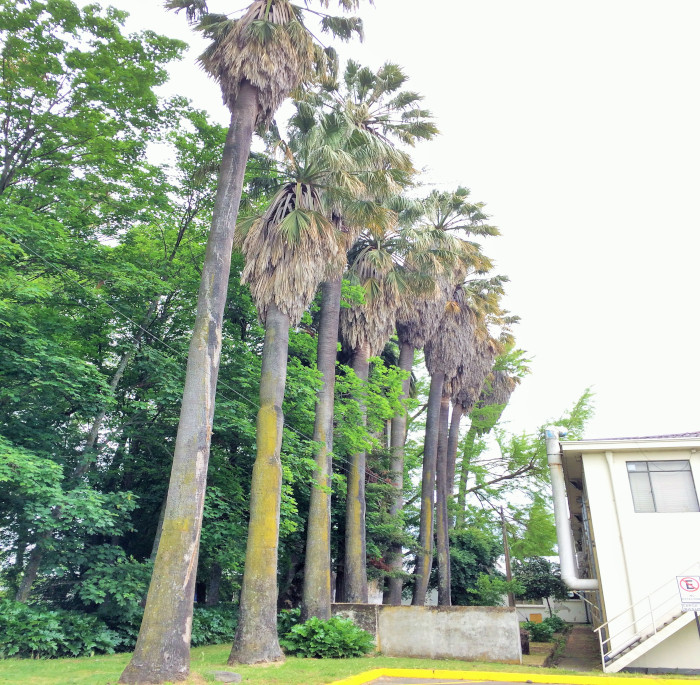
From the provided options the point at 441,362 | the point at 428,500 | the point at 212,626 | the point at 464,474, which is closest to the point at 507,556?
the point at 464,474

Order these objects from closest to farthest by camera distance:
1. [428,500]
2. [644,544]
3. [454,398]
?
1. [644,544]
2. [428,500]
3. [454,398]

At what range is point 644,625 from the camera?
1445cm

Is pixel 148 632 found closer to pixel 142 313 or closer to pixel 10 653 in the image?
pixel 10 653

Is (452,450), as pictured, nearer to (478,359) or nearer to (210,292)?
(478,359)

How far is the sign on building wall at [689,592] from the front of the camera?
514 inches

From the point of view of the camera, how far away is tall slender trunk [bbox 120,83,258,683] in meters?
8.99

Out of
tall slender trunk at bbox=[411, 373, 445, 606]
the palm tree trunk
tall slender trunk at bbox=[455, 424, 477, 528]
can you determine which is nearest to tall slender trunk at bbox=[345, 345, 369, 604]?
tall slender trunk at bbox=[411, 373, 445, 606]

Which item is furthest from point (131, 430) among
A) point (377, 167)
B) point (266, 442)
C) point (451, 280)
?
point (451, 280)

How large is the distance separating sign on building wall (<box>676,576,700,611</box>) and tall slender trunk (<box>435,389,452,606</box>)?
41.7 feet

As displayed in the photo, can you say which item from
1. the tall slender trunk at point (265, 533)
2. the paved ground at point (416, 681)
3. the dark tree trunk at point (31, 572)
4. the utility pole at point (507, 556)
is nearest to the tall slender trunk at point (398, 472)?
the utility pole at point (507, 556)

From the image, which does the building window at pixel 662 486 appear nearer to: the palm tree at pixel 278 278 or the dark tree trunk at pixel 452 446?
the palm tree at pixel 278 278

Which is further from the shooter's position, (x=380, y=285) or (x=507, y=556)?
(x=507, y=556)

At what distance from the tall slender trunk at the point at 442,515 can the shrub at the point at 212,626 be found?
31.6ft

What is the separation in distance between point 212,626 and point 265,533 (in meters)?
7.27
